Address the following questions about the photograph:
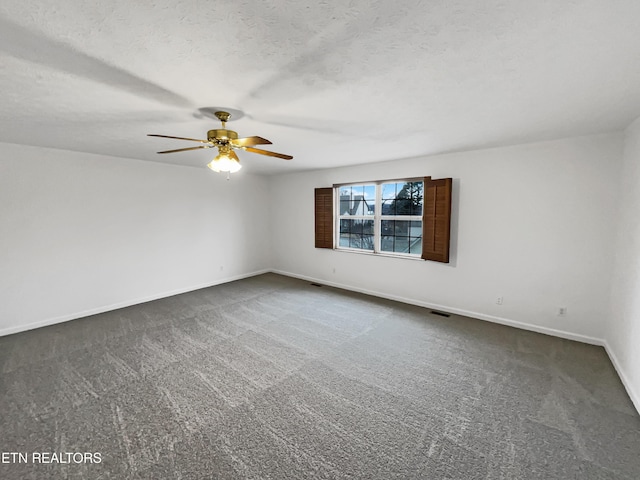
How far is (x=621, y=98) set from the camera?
2043mm

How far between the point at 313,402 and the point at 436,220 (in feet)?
9.87

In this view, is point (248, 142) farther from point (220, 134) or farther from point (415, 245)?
point (415, 245)

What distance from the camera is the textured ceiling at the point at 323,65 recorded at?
3.84 feet

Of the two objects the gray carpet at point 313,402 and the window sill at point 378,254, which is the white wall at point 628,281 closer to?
the gray carpet at point 313,402

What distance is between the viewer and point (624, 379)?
8.02ft

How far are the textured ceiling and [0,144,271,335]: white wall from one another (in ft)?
3.65

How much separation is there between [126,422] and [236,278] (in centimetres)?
407

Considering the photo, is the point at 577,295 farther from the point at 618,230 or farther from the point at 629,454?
the point at 629,454

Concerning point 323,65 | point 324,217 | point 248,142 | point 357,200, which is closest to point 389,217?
point 357,200

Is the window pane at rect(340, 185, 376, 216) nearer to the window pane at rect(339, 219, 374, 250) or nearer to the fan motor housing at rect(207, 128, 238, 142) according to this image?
the window pane at rect(339, 219, 374, 250)

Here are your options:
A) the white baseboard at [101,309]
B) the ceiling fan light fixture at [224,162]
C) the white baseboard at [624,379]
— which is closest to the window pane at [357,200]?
the white baseboard at [101,309]

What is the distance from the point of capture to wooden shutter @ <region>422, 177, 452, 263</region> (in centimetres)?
395

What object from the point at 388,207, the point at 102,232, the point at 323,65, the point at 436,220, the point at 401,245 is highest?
the point at 323,65

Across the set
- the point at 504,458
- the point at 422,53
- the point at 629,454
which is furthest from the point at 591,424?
the point at 422,53
